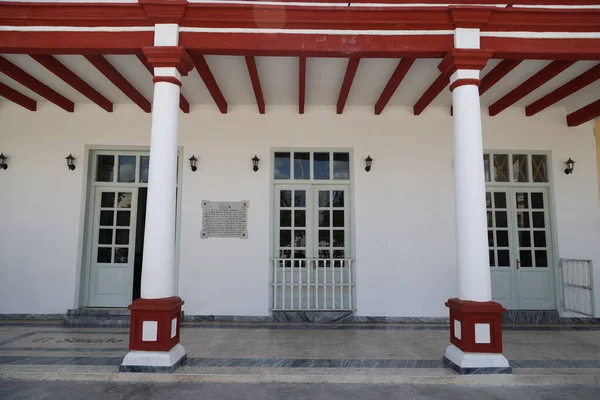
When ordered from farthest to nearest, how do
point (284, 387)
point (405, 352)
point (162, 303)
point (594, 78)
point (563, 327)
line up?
point (563, 327) < point (594, 78) < point (405, 352) < point (162, 303) < point (284, 387)

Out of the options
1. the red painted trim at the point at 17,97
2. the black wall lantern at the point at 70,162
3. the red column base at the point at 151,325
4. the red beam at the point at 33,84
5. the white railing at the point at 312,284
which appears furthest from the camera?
the black wall lantern at the point at 70,162

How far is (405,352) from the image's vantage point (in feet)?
14.7

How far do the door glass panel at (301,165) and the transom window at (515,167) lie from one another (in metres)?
2.85

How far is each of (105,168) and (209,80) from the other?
2571 mm

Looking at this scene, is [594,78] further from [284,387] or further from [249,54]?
[284,387]

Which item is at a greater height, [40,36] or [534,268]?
[40,36]

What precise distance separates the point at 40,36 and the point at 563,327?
24.8 feet

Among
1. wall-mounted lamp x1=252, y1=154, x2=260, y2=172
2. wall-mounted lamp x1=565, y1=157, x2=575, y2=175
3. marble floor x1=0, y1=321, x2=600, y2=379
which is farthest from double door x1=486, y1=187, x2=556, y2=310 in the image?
wall-mounted lamp x1=252, y1=154, x2=260, y2=172

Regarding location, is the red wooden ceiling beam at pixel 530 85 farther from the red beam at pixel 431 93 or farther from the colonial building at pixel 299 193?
the red beam at pixel 431 93

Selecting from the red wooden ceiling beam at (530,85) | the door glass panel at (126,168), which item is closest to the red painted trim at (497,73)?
the red wooden ceiling beam at (530,85)

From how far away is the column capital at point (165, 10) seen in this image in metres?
4.02

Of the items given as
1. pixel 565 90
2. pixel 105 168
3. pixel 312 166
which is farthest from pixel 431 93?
pixel 105 168

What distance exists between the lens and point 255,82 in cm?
534

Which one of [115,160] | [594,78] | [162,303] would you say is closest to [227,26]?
[162,303]
